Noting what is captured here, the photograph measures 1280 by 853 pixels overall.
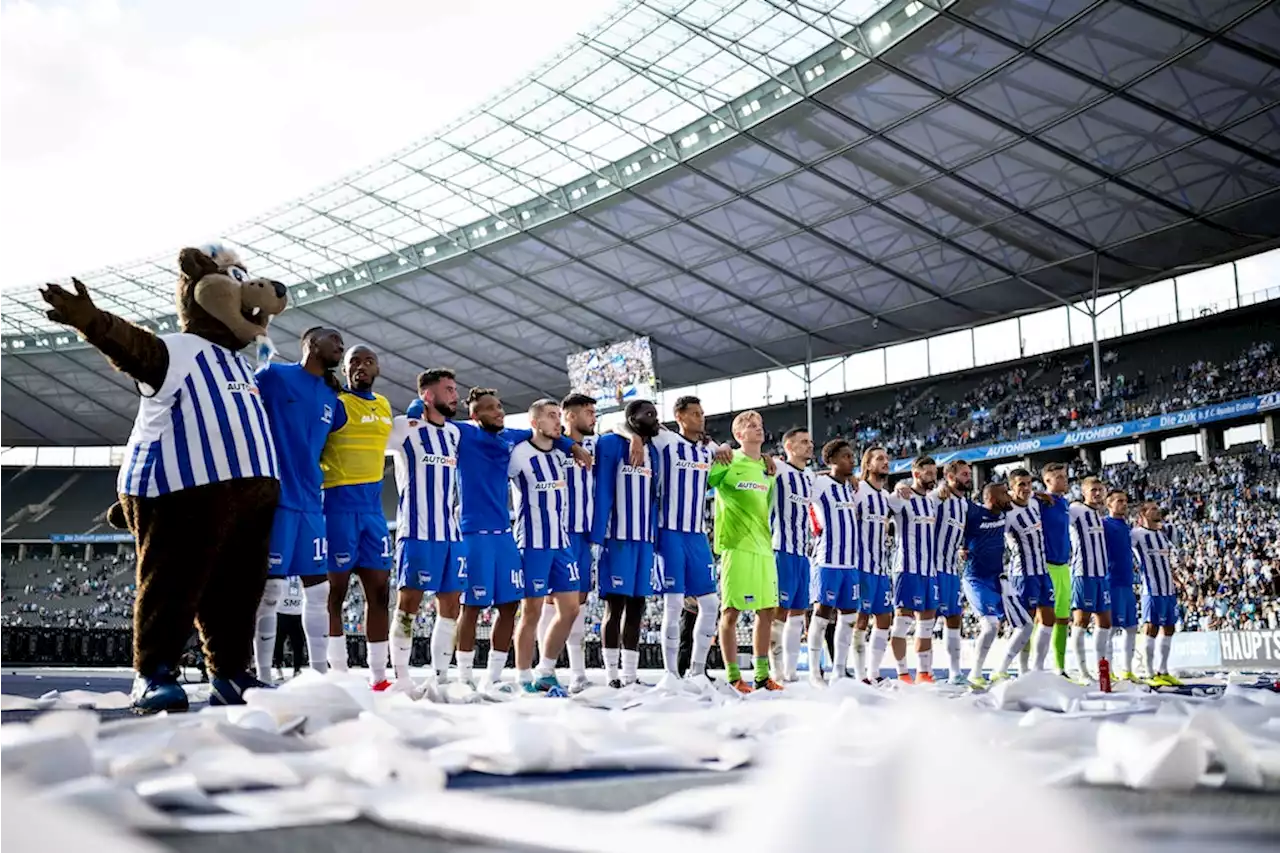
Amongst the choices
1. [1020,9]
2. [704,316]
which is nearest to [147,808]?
[1020,9]

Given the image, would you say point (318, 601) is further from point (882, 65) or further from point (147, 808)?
point (882, 65)

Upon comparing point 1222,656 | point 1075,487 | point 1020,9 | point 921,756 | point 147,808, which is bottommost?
point 1222,656

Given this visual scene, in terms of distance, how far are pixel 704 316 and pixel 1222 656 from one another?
19.1m

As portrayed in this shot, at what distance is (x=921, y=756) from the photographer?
1.25m

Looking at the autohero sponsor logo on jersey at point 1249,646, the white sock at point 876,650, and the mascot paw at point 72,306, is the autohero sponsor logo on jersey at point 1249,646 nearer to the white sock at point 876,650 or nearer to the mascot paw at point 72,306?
the white sock at point 876,650

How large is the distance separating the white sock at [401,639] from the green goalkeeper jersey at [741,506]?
215 cm

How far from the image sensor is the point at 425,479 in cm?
626

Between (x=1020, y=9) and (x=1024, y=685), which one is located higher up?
(x=1020, y=9)

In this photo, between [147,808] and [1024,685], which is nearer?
[147,808]

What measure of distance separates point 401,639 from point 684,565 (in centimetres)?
184

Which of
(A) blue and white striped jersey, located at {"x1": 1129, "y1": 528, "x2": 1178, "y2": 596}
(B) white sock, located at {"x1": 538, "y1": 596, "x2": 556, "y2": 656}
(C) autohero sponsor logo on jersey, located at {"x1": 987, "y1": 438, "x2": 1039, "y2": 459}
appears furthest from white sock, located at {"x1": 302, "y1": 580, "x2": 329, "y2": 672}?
(C) autohero sponsor logo on jersey, located at {"x1": 987, "y1": 438, "x2": 1039, "y2": 459}

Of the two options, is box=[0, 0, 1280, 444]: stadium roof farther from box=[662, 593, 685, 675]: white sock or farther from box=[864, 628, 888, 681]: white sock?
box=[662, 593, 685, 675]: white sock

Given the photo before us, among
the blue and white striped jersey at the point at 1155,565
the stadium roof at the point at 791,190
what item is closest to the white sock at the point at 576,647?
the blue and white striped jersey at the point at 1155,565

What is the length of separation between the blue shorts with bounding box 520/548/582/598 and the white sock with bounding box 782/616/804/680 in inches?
79.3
